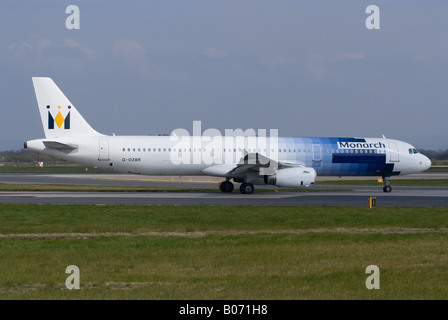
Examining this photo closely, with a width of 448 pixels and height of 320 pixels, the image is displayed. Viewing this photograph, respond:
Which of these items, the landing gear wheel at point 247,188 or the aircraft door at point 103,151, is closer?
the aircraft door at point 103,151

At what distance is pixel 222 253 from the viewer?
16.2 m

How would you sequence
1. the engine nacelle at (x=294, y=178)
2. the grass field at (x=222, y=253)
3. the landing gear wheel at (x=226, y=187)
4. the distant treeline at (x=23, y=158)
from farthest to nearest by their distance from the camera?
the distant treeline at (x=23, y=158) → the landing gear wheel at (x=226, y=187) → the engine nacelle at (x=294, y=178) → the grass field at (x=222, y=253)

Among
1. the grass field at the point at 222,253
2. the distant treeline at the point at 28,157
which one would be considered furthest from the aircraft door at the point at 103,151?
the distant treeline at the point at 28,157

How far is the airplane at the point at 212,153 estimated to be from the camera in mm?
38500

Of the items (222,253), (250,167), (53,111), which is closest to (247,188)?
(250,167)

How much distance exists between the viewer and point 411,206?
30828 mm

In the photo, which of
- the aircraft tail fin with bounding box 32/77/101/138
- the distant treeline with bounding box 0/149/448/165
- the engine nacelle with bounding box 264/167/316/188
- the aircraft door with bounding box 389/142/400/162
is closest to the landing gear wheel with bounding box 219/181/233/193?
the engine nacelle with bounding box 264/167/316/188

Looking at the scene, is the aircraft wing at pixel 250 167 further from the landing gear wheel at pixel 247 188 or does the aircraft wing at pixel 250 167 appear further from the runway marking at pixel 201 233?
the runway marking at pixel 201 233

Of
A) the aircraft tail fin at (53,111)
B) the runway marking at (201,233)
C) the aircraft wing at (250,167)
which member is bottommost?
the runway marking at (201,233)

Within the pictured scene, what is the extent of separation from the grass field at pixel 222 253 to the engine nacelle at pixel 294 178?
9.86 m

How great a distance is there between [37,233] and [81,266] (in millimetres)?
6547

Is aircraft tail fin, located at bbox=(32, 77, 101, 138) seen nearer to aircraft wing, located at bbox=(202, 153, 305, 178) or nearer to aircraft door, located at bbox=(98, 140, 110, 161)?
aircraft door, located at bbox=(98, 140, 110, 161)
